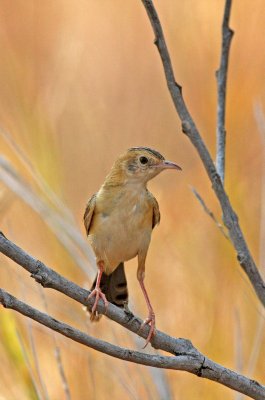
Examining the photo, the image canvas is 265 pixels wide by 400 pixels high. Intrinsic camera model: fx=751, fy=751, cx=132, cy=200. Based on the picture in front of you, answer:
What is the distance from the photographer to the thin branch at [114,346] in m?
1.89

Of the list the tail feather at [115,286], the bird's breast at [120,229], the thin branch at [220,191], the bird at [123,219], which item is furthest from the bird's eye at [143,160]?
the thin branch at [220,191]

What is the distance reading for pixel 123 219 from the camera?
3146 millimetres

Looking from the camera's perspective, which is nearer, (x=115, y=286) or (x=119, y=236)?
(x=119, y=236)

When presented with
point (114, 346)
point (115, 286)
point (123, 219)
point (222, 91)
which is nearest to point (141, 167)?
point (123, 219)

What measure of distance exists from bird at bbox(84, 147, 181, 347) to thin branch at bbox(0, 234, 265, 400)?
30.0 inches

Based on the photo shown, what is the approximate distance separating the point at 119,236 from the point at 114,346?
3.82 ft

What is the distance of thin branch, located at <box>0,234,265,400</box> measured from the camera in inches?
74.5

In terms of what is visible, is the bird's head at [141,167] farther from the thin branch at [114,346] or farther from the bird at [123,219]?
the thin branch at [114,346]

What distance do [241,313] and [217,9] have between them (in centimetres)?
205

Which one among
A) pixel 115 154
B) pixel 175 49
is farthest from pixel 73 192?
pixel 175 49

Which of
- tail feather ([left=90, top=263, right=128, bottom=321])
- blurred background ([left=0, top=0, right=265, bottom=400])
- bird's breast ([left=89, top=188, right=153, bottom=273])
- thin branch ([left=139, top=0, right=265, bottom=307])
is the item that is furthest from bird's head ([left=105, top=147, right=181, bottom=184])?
thin branch ([left=139, top=0, right=265, bottom=307])

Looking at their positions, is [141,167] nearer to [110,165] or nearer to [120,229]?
[120,229]

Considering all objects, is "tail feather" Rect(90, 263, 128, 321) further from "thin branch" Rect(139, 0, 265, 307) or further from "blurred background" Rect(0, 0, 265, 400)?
"thin branch" Rect(139, 0, 265, 307)

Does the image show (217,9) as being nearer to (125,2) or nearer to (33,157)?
(125,2)
